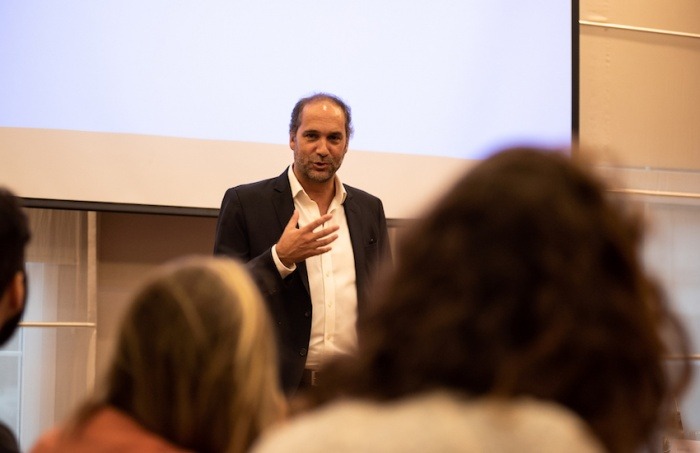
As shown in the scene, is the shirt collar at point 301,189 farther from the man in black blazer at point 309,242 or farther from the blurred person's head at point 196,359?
the blurred person's head at point 196,359

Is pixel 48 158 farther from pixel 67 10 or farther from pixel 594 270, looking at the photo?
pixel 594 270

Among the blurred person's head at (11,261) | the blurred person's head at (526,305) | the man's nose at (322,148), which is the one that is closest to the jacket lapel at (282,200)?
the man's nose at (322,148)

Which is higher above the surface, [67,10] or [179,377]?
[67,10]

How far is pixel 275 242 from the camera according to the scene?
3.23 m

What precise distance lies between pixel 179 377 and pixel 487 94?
339 cm

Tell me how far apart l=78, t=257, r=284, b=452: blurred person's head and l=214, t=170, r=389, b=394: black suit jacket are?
5.78 feet

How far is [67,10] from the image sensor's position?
3.79 metres

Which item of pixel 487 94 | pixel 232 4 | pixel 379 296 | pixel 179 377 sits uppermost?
pixel 232 4

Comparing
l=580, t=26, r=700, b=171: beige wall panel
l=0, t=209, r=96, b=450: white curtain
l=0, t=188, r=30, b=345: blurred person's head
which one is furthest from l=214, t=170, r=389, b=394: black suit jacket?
l=580, t=26, r=700, b=171: beige wall panel

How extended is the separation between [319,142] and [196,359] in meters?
2.20

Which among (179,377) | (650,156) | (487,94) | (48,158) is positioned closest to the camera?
(179,377)

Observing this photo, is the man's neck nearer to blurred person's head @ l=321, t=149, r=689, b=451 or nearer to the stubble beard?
the stubble beard

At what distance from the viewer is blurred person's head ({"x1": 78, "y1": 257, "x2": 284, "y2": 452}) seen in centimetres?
115

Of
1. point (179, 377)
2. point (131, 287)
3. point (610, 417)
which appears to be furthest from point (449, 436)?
point (131, 287)
